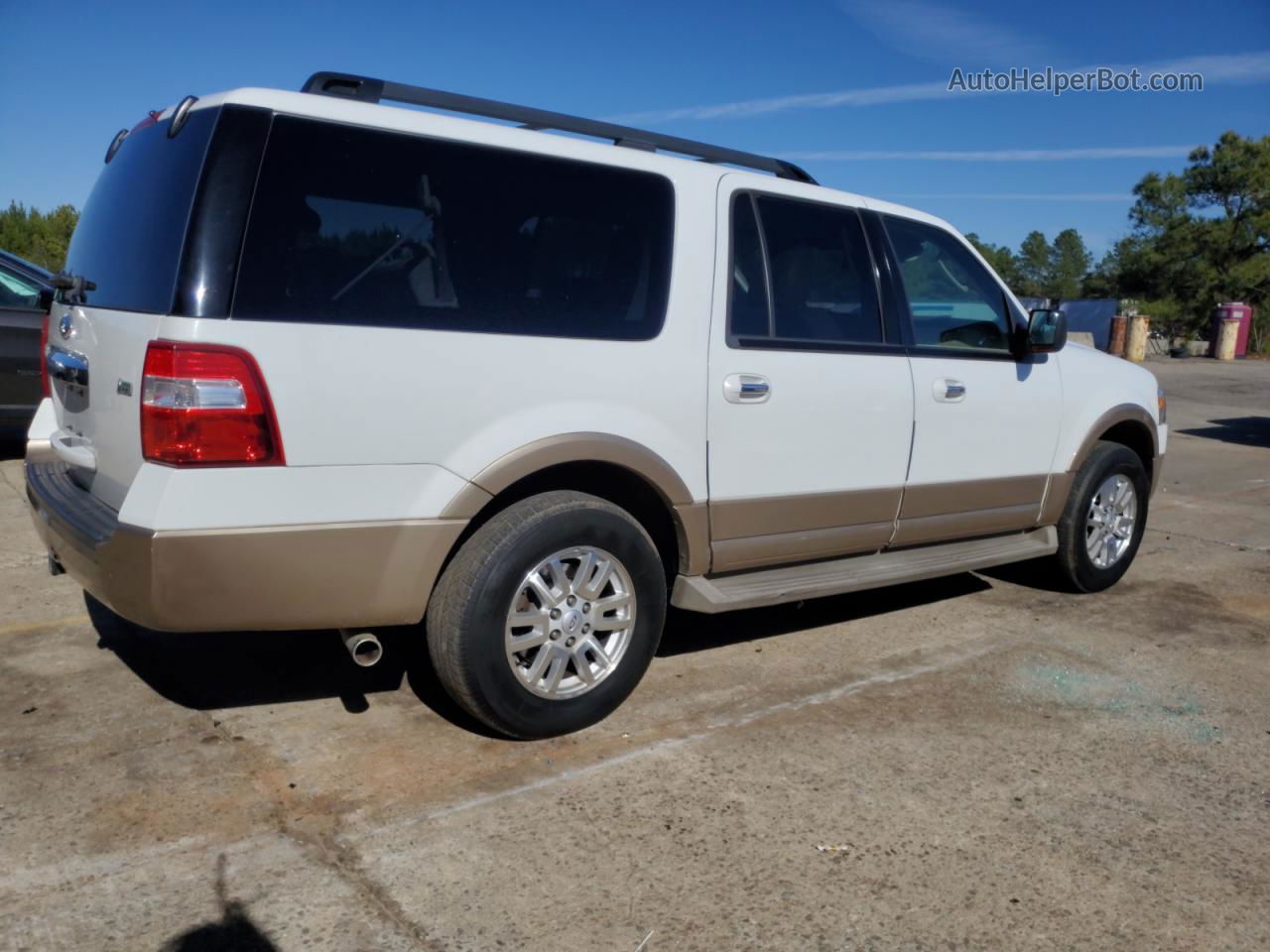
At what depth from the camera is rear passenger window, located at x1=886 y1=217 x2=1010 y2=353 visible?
16.4 ft

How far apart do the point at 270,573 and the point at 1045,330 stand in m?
3.70

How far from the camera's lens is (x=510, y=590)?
3.56 meters

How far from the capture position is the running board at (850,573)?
4195mm

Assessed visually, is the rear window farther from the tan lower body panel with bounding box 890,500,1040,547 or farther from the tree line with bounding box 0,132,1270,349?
the tree line with bounding box 0,132,1270,349

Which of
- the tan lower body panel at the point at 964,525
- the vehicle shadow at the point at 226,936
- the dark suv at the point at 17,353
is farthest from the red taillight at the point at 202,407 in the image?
the dark suv at the point at 17,353

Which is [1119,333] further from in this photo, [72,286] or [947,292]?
[72,286]

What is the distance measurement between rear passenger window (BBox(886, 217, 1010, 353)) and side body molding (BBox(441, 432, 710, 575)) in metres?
1.52

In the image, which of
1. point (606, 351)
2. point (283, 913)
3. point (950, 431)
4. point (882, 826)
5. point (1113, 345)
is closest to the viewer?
point (283, 913)

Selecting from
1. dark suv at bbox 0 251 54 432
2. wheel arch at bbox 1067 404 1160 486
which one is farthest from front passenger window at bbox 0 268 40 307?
wheel arch at bbox 1067 404 1160 486

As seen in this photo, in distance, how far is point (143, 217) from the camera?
3508 mm

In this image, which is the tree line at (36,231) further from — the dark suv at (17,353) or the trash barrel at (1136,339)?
the trash barrel at (1136,339)

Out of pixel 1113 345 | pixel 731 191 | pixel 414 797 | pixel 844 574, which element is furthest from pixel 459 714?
pixel 1113 345

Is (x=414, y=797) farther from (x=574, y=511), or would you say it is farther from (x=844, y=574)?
(x=844, y=574)

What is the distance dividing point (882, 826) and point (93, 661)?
9.97 ft
